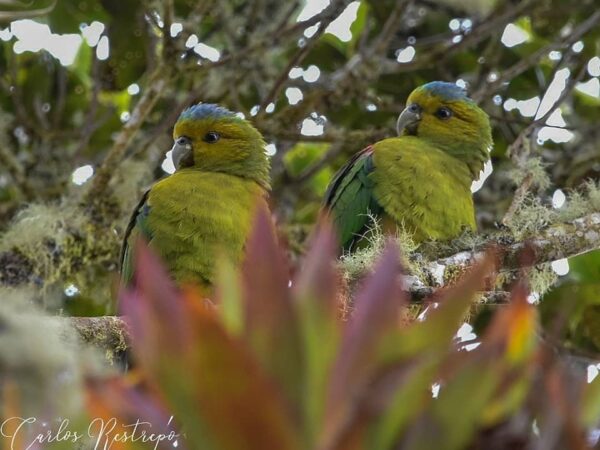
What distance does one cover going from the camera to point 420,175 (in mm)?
4082

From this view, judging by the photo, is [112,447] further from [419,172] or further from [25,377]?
[419,172]

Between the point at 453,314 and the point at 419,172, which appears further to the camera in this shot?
Answer: the point at 419,172

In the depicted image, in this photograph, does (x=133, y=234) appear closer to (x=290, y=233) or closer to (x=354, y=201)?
(x=354, y=201)

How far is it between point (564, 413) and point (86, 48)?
4.98 metres

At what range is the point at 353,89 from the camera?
193 inches

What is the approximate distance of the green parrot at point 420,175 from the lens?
4.00m

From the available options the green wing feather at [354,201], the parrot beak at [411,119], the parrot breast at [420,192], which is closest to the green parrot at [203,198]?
the green wing feather at [354,201]

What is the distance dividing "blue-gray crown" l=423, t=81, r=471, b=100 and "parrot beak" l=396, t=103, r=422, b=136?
4.1 inches

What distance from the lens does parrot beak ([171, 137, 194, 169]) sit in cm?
446

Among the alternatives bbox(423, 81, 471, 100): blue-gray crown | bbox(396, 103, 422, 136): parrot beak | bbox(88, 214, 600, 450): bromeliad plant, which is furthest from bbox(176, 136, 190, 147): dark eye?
bbox(88, 214, 600, 450): bromeliad plant

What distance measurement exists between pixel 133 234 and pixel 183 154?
64 centimetres

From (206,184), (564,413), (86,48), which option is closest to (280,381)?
(564,413)

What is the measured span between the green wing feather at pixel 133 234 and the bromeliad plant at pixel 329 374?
279cm
